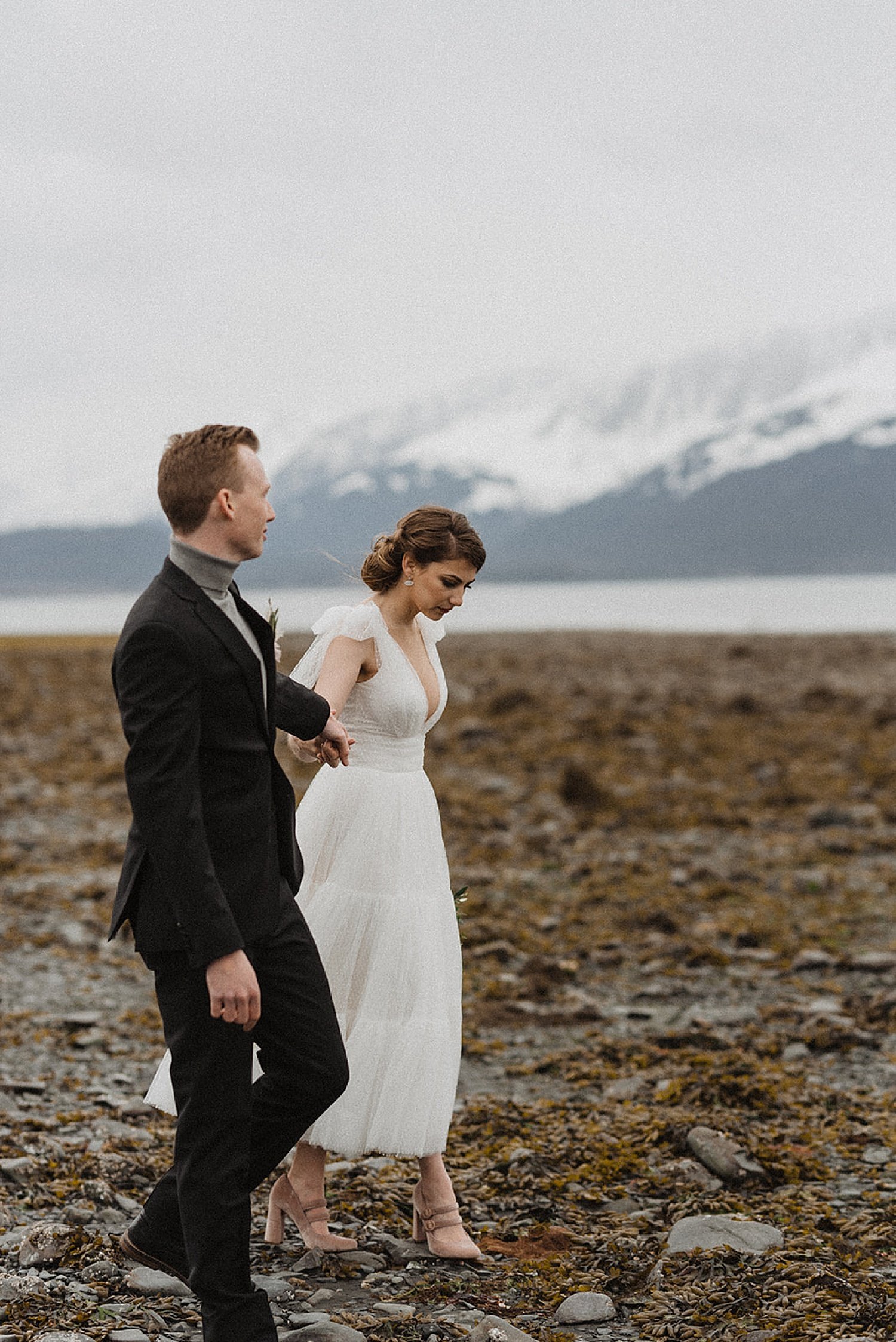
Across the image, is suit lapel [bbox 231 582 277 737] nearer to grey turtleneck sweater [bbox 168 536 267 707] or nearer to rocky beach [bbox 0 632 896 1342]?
grey turtleneck sweater [bbox 168 536 267 707]

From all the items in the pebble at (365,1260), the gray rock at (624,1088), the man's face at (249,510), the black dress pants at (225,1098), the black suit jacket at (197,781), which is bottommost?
the gray rock at (624,1088)

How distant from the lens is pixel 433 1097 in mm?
4641

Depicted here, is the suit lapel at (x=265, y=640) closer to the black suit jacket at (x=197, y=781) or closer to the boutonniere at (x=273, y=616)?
the black suit jacket at (x=197, y=781)

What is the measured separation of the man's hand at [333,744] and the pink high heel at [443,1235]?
1620 mm

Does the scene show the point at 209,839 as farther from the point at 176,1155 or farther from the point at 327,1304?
the point at 327,1304

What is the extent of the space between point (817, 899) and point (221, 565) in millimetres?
8403

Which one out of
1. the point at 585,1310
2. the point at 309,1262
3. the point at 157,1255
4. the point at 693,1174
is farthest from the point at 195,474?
the point at 693,1174

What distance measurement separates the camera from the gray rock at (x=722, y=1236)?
Result: 4.88 meters

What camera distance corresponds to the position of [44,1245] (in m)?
4.70

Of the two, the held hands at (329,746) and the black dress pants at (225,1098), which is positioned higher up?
the held hands at (329,746)

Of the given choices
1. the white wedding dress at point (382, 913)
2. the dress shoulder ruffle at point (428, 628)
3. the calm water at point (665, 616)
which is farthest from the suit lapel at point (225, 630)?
the calm water at point (665, 616)

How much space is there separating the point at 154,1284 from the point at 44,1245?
1.37 ft

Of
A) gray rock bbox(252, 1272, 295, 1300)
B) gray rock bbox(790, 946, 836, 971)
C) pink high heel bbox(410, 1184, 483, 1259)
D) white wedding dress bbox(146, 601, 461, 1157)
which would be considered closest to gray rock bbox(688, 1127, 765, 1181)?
pink high heel bbox(410, 1184, 483, 1259)

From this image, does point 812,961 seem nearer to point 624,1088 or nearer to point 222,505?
point 624,1088
